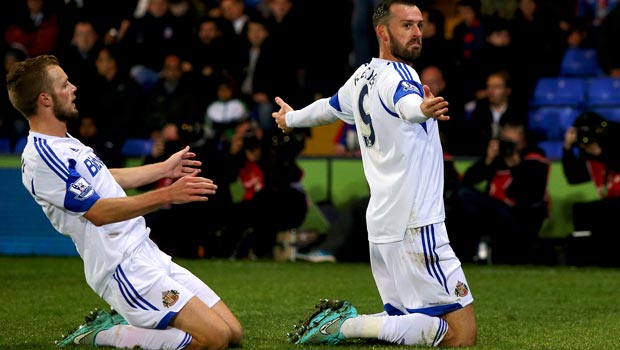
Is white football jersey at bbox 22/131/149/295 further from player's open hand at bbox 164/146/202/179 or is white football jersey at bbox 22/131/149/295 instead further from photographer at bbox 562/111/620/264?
photographer at bbox 562/111/620/264

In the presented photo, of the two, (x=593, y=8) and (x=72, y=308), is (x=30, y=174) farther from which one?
(x=593, y=8)

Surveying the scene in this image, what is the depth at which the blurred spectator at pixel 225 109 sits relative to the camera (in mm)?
14547

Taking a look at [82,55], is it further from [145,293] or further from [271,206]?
A: [145,293]

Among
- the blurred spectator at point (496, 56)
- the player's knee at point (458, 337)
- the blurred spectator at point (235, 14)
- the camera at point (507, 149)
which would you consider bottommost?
the player's knee at point (458, 337)

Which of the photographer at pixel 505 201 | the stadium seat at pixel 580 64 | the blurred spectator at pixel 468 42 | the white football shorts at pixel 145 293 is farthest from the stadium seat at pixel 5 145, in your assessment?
the white football shorts at pixel 145 293

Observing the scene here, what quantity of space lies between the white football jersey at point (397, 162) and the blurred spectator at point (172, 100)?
7992 millimetres

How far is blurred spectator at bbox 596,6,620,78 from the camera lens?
14328 millimetres

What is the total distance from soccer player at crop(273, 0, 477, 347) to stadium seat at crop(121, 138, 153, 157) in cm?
821

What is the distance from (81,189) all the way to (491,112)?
8061mm

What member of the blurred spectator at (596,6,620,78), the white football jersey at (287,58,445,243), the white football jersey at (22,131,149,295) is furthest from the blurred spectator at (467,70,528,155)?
the white football jersey at (22,131,149,295)

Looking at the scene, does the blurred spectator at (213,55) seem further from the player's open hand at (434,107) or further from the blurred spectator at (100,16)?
the player's open hand at (434,107)

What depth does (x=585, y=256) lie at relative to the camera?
12164mm

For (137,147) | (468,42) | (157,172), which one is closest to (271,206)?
(137,147)

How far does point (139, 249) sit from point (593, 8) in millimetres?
11364
